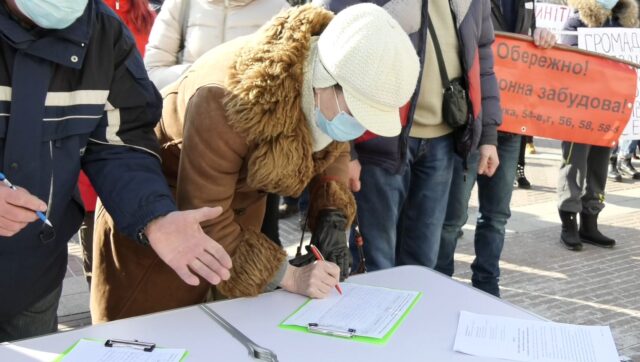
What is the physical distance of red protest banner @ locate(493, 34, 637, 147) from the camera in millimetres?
4324

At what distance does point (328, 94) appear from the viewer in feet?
6.28

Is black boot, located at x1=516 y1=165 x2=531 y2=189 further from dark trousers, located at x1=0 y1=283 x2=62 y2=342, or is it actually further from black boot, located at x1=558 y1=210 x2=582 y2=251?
dark trousers, located at x1=0 y1=283 x2=62 y2=342

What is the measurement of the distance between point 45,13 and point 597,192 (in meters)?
4.43

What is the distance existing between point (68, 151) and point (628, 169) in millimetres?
7076

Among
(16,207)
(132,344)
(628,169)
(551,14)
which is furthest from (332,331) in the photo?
(551,14)

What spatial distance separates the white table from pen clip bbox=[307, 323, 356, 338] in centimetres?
2

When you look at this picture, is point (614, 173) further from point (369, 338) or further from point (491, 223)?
point (369, 338)

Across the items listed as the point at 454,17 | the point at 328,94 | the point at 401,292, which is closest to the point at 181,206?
the point at 328,94

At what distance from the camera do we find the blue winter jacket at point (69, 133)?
1731mm

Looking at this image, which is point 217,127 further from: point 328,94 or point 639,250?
point 639,250

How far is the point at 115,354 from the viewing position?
5.35ft

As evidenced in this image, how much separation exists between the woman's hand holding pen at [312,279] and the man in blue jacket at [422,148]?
93cm

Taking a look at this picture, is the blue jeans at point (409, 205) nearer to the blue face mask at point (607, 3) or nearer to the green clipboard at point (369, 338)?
the green clipboard at point (369, 338)

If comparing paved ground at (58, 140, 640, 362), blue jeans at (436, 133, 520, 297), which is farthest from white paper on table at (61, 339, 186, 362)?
blue jeans at (436, 133, 520, 297)
